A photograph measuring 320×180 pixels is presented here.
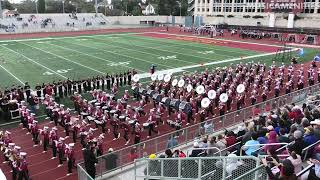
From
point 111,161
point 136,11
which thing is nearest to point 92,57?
point 111,161

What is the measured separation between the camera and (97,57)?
101 feet

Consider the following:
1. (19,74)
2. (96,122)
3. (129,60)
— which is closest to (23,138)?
(96,122)

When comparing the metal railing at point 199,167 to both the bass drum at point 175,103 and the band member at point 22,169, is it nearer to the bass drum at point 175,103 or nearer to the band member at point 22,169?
the band member at point 22,169

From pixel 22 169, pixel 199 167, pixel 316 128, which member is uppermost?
pixel 316 128

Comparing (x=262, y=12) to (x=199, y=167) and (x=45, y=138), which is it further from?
(x=199, y=167)

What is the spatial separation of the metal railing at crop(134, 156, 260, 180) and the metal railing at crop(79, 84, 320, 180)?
0.77 m

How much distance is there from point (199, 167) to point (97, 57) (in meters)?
25.1

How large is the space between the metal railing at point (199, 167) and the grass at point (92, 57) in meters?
10.1

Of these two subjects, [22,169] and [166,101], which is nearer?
[22,169]

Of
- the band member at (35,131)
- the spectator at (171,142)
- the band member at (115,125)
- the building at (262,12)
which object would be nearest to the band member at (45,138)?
the band member at (35,131)

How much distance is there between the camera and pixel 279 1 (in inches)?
1955

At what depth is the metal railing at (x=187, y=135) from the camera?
364 inches

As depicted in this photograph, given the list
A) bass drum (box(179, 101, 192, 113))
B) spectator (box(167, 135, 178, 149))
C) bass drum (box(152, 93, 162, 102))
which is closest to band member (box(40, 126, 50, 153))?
spectator (box(167, 135, 178, 149))

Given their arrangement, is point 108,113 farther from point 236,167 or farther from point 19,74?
point 19,74
